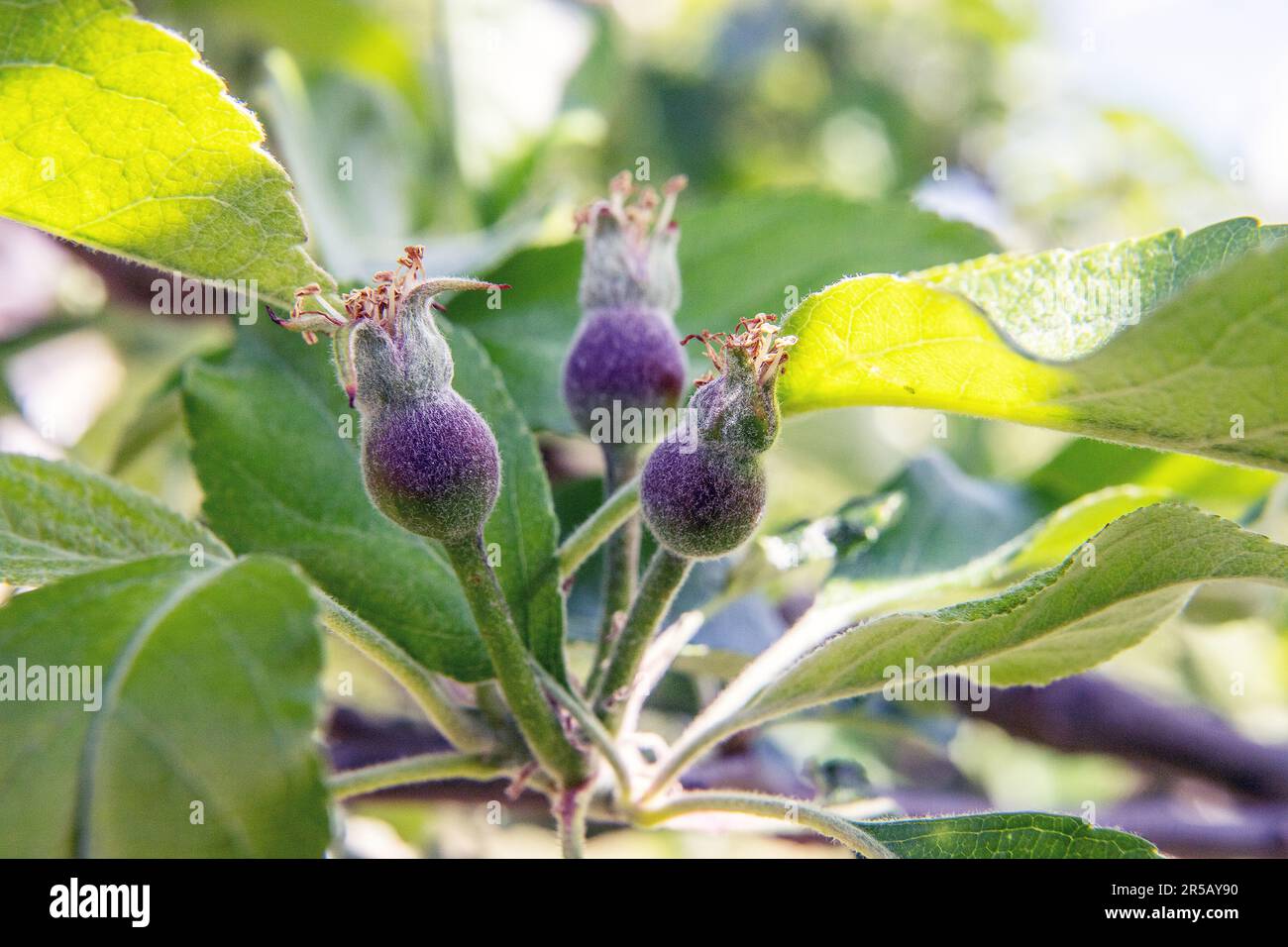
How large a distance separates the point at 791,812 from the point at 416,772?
1.22 ft

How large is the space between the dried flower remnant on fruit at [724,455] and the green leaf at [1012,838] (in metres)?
0.32

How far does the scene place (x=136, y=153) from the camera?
3.01 feet

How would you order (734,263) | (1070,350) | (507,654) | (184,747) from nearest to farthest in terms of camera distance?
(184,747)
(1070,350)
(507,654)
(734,263)

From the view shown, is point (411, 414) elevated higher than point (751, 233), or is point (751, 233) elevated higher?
point (751, 233)

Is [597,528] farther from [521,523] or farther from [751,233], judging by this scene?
[751,233]

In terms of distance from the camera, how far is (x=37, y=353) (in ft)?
8.09

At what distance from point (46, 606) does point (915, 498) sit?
1094 millimetres

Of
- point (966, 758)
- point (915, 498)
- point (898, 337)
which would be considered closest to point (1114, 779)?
point (966, 758)

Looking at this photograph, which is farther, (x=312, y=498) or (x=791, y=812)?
(x=312, y=498)

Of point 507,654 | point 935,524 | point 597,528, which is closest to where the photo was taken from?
point 507,654

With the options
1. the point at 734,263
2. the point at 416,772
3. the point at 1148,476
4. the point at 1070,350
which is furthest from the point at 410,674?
the point at 1148,476

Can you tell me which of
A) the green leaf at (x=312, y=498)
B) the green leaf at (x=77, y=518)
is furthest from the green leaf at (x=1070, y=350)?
the green leaf at (x=77, y=518)
